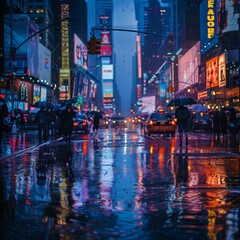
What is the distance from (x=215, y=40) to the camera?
92.2 meters

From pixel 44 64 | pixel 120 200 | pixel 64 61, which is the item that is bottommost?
pixel 120 200

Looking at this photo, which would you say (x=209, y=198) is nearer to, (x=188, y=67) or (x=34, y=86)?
(x=34, y=86)

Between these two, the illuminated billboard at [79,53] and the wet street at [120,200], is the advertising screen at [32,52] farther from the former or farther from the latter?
the wet street at [120,200]

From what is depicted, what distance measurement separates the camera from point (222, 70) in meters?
82.9

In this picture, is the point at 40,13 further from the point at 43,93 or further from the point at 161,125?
the point at 161,125

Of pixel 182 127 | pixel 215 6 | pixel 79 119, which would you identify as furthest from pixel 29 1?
Answer: pixel 182 127

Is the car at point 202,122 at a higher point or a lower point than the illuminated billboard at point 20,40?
lower

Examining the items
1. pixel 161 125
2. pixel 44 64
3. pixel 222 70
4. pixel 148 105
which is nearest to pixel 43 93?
pixel 44 64

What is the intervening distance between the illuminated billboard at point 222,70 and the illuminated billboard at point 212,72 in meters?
2.22

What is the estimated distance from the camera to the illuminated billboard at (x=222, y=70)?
81.3 meters

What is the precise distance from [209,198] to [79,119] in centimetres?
3278

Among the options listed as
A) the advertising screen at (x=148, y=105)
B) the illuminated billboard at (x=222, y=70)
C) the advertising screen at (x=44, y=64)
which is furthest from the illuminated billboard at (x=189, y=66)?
the advertising screen at (x=44, y=64)

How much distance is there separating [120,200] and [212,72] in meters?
85.0

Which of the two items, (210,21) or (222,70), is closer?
(222,70)
